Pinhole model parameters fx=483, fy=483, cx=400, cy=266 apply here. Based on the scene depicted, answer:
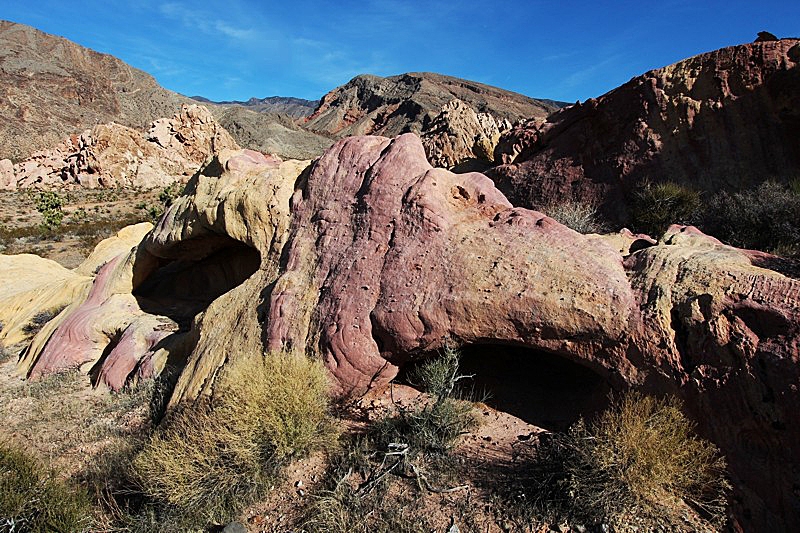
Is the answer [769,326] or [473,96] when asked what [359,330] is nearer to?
[769,326]

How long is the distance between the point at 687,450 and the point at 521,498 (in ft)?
3.76

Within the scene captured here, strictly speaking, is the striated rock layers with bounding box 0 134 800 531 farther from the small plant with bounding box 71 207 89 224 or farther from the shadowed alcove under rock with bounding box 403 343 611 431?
the small plant with bounding box 71 207 89 224

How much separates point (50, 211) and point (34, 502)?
28982mm

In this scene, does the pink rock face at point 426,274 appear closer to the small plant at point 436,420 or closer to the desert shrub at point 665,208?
the small plant at point 436,420

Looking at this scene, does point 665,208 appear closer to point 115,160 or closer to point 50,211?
point 50,211

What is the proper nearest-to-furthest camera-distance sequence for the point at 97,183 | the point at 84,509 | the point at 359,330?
the point at 84,509, the point at 359,330, the point at 97,183

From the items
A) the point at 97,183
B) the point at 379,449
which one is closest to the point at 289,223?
the point at 379,449

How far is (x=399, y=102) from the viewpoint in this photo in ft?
278

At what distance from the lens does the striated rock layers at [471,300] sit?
3264 mm

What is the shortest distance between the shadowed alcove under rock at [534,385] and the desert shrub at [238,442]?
4.51 ft

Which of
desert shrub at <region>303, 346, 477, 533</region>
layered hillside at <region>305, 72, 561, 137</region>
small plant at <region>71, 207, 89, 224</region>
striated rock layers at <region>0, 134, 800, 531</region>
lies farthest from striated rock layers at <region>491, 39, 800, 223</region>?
layered hillside at <region>305, 72, 561, 137</region>

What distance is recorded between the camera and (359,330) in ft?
15.2

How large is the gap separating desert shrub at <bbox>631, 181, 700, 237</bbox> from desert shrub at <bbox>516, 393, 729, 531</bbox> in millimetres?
5823

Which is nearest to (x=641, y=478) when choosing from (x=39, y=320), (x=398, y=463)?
(x=398, y=463)
